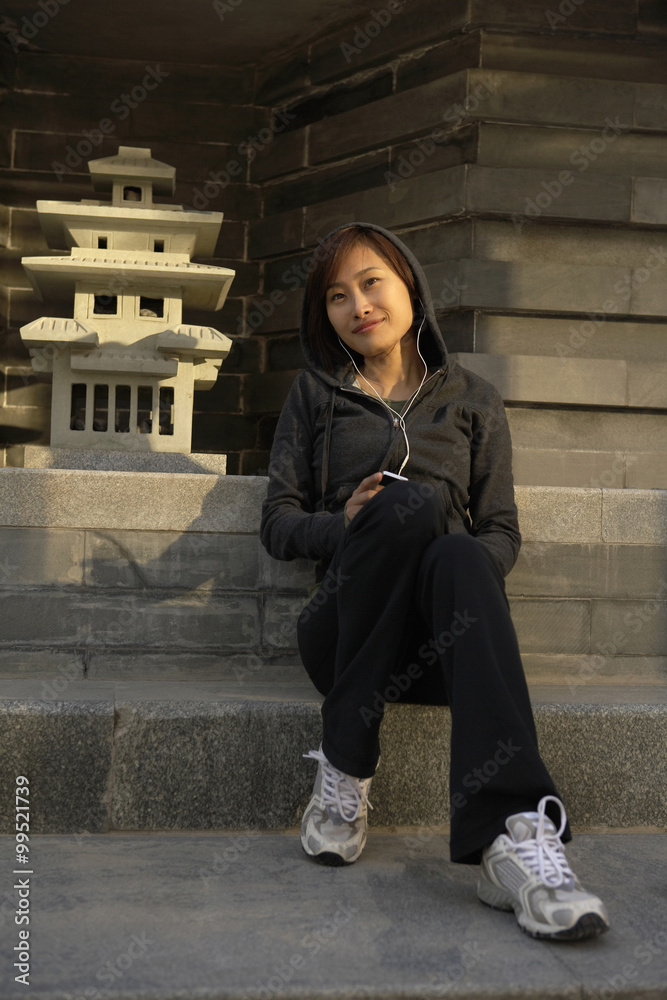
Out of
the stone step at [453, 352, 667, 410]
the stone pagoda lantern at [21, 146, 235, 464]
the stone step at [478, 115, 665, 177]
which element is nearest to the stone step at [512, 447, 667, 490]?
the stone step at [453, 352, 667, 410]

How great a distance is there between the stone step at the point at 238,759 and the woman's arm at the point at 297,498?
0.37 meters

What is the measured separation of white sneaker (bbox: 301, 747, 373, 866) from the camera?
190 centimetres

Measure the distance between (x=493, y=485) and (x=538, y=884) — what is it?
1040 mm

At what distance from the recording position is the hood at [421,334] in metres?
2.43

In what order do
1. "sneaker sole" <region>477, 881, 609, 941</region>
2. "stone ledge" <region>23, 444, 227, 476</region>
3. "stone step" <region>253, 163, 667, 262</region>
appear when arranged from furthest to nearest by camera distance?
"stone step" <region>253, 163, 667, 262</region>
"stone ledge" <region>23, 444, 227, 476</region>
"sneaker sole" <region>477, 881, 609, 941</region>

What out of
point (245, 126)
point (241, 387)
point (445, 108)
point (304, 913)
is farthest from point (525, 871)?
point (245, 126)

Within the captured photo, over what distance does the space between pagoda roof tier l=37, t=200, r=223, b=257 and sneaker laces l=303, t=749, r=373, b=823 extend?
85.3 inches

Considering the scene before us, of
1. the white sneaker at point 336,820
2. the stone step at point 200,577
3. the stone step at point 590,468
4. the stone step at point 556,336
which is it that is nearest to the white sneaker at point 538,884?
the white sneaker at point 336,820

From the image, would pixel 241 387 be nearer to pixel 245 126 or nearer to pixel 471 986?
pixel 245 126

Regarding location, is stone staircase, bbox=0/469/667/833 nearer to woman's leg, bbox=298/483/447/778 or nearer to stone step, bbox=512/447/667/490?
woman's leg, bbox=298/483/447/778

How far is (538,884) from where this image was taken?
1561 millimetres

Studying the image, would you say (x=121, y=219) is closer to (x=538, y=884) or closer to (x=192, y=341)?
(x=192, y=341)

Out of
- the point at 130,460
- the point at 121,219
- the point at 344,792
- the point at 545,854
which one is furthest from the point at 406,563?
the point at 121,219

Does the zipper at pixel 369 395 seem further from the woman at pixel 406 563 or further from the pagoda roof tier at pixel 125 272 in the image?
the pagoda roof tier at pixel 125 272
